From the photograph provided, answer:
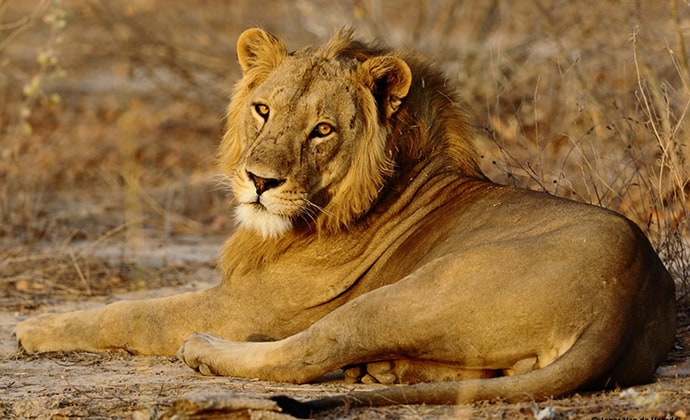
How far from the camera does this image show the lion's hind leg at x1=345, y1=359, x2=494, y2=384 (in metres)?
4.68

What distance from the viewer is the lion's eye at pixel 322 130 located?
18.0 ft

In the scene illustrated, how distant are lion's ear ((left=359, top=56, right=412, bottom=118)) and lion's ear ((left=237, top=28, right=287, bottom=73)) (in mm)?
498

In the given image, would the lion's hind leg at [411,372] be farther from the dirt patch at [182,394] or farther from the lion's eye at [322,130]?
the lion's eye at [322,130]

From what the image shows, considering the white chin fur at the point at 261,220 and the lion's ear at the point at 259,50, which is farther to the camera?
the lion's ear at the point at 259,50

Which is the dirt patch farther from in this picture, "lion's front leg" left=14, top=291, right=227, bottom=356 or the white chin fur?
the white chin fur

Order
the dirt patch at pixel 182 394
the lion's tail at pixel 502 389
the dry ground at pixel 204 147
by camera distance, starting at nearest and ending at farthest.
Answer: the dirt patch at pixel 182 394 → the lion's tail at pixel 502 389 → the dry ground at pixel 204 147

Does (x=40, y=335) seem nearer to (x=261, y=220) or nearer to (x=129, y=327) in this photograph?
(x=129, y=327)

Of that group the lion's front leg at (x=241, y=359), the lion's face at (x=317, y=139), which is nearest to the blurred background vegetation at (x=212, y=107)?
the lion's face at (x=317, y=139)

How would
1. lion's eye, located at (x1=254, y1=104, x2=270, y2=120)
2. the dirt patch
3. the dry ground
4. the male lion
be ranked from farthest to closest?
lion's eye, located at (x1=254, y1=104, x2=270, y2=120) < the dry ground < the male lion < the dirt patch

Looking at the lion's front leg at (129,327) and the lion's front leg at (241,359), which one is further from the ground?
the lion's front leg at (241,359)

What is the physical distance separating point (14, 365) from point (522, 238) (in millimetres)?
2561

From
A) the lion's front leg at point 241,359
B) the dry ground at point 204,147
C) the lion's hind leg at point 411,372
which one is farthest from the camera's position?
the dry ground at point 204,147

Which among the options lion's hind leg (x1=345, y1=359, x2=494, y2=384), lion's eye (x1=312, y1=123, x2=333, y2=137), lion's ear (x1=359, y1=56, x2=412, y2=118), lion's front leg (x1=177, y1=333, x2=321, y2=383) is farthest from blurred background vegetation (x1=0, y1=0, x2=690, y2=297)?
lion's front leg (x1=177, y1=333, x2=321, y2=383)

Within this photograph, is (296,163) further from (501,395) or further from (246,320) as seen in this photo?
(501,395)
